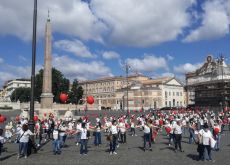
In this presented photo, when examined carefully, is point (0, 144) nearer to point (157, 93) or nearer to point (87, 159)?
point (87, 159)

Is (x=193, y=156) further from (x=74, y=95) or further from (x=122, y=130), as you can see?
(x=74, y=95)

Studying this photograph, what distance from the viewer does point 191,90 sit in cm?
11519

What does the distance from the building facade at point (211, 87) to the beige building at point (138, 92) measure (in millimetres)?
9157

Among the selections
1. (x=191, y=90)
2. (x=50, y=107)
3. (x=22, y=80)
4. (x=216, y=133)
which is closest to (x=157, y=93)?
(x=191, y=90)

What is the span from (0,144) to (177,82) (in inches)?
4830

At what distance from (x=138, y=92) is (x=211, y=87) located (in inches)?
1047

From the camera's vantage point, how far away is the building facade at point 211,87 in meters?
89.6

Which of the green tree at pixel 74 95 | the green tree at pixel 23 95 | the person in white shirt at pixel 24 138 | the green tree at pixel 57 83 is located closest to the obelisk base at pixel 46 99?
A: the person in white shirt at pixel 24 138

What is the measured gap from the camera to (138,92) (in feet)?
373

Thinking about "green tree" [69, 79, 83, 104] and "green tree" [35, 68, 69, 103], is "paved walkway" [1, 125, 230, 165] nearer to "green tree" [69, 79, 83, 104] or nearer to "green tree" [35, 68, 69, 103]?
"green tree" [35, 68, 69, 103]

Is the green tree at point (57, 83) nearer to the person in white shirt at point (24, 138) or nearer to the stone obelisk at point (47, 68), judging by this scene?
the stone obelisk at point (47, 68)

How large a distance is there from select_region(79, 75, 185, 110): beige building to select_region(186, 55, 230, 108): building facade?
30.0 feet

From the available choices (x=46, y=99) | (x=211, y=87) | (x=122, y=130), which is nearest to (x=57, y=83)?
(x=211, y=87)

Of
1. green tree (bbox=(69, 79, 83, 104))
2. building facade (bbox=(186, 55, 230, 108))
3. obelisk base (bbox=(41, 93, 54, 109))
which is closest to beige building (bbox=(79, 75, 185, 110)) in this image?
building facade (bbox=(186, 55, 230, 108))
